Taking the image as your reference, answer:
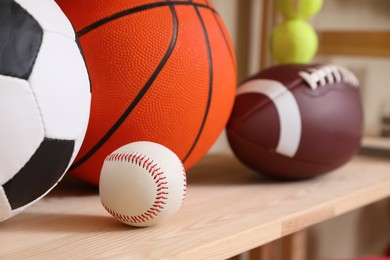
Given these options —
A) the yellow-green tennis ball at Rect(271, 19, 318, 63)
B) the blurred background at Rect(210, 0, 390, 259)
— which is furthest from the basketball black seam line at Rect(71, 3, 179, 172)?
the blurred background at Rect(210, 0, 390, 259)

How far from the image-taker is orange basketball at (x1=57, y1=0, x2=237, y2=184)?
81 centimetres

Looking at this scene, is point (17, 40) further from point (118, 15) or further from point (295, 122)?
point (295, 122)

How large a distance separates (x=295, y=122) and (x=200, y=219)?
301mm

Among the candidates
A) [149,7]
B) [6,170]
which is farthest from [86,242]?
[149,7]

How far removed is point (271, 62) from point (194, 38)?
2.85 ft

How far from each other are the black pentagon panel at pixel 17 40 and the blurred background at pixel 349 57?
0.98m

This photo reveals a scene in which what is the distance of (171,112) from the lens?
2.77 feet

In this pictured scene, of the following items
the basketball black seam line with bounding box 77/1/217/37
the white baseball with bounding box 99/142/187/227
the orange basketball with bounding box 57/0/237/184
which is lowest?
the white baseball with bounding box 99/142/187/227

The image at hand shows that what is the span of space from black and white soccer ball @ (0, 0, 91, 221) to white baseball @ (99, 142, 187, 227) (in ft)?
0.20

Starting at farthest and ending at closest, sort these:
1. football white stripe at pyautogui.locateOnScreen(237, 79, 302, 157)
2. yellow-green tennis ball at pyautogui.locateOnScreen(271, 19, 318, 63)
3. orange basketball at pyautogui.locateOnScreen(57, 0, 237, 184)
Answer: yellow-green tennis ball at pyautogui.locateOnScreen(271, 19, 318, 63)
football white stripe at pyautogui.locateOnScreen(237, 79, 302, 157)
orange basketball at pyautogui.locateOnScreen(57, 0, 237, 184)

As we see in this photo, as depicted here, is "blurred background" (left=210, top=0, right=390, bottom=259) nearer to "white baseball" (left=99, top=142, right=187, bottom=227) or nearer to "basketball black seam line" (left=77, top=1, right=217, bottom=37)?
"basketball black seam line" (left=77, top=1, right=217, bottom=37)

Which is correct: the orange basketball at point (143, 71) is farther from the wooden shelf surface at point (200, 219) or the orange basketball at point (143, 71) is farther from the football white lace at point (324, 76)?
the football white lace at point (324, 76)

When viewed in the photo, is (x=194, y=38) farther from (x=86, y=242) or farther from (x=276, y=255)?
(x=276, y=255)

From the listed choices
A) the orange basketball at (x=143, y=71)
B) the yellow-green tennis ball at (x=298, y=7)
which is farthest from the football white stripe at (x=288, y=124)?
the yellow-green tennis ball at (x=298, y=7)
